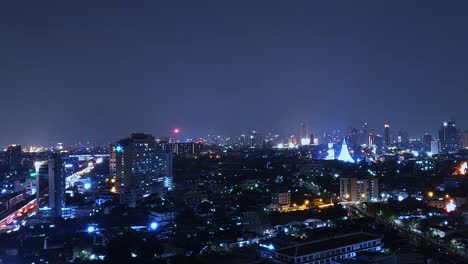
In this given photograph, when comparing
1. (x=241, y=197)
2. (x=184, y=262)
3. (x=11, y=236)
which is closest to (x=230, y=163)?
(x=241, y=197)

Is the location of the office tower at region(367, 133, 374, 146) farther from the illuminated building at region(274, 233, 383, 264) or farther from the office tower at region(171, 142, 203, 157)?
the illuminated building at region(274, 233, 383, 264)

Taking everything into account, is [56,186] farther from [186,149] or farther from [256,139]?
[256,139]

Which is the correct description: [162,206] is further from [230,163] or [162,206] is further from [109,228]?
[230,163]

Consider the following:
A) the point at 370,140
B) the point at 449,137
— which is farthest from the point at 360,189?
the point at 370,140

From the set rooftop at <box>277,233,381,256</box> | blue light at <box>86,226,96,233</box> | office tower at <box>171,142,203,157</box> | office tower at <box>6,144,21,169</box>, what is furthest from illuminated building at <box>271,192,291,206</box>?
office tower at <box>171,142,203,157</box>

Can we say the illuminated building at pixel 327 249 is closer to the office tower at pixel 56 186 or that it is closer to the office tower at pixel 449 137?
the office tower at pixel 56 186
